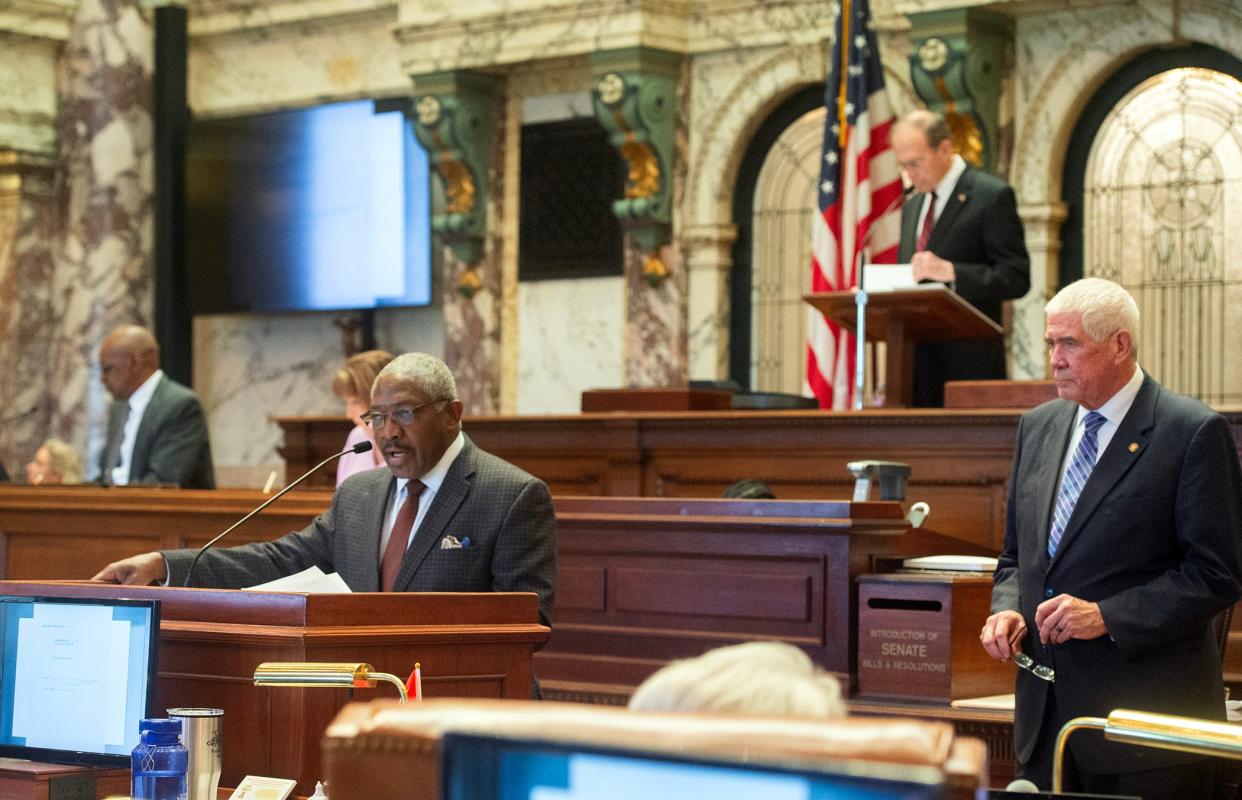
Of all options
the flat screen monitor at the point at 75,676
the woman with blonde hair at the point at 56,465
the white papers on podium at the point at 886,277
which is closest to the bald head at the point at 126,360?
the woman with blonde hair at the point at 56,465

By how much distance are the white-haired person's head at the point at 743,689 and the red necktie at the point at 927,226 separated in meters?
5.42

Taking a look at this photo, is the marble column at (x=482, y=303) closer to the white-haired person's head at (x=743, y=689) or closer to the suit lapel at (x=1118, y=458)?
the suit lapel at (x=1118, y=458)

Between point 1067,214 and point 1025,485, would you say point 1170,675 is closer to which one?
point 1025,485

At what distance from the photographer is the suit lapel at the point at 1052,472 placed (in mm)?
3961

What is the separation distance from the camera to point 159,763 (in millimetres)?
3041

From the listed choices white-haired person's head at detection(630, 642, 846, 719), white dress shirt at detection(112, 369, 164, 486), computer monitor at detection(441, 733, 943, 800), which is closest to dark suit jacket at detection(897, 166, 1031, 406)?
white dress shirt at detection(112, 369, 164, 486)

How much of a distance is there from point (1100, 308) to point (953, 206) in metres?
3.20

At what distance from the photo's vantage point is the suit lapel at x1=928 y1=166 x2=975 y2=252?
6.95 metres

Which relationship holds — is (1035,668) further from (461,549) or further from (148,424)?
(148,424)

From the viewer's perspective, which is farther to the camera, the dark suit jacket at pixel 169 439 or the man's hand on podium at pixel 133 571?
the dark suit jacket at pixel 169 439

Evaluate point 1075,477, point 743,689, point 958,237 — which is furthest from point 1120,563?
point 958,237

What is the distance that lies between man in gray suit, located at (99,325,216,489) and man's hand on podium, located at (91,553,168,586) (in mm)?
3455

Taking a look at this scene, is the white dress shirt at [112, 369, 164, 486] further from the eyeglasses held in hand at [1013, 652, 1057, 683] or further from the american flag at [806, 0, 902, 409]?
the eyeglasses held in hand at [1013, 652, 1057, 683]

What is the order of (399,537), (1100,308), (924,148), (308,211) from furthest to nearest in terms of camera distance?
1. (308,211)
2. (924,148)
3. (399,537)
4. (1100,308)
